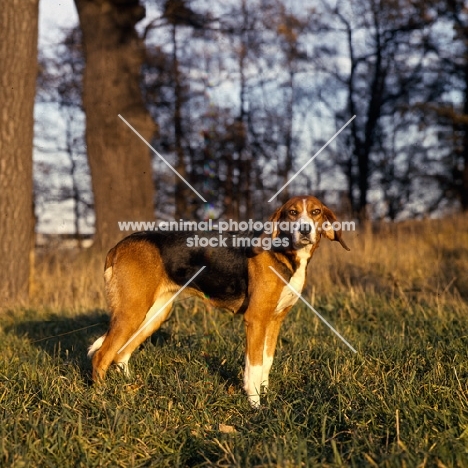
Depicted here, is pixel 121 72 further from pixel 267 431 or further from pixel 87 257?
pixel 267 431

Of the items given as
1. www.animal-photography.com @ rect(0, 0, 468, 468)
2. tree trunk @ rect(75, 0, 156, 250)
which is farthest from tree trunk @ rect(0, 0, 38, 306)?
tree trunk @ rect(75, 0, 156, 250)

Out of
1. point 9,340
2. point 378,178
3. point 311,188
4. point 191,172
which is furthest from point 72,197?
point 9,340

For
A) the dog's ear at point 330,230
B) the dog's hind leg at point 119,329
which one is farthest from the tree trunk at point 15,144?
the dog's ear at point 330,230

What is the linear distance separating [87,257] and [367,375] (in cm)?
807

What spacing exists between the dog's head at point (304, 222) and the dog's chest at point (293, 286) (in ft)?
0.54

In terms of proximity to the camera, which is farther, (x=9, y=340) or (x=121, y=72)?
(x=121, y=72)

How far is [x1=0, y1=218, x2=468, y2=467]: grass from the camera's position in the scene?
11.1 ft

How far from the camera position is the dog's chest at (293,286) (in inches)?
200

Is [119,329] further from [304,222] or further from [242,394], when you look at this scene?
[304,222]

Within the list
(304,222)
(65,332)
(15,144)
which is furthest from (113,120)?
(304,222)

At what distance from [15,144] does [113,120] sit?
430 centimetres

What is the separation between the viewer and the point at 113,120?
12.9 metres

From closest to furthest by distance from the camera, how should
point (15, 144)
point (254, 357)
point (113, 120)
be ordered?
point (254, 357) → point (15, 144) → point (113, 120)

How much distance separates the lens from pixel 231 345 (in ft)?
19.1
